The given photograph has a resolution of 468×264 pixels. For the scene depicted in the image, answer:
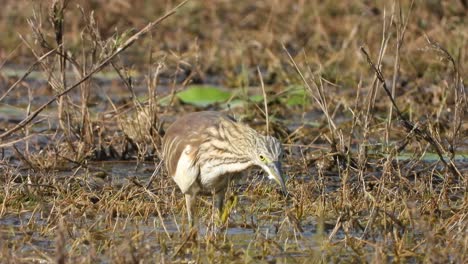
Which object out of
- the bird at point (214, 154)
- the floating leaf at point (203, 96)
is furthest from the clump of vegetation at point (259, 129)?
Answer: the bird at point (214, 154)

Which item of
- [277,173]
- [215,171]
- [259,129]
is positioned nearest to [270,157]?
[277,173]

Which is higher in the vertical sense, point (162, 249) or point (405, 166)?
point (162, 249)

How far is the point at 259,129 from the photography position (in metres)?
9.50

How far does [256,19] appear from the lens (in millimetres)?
14078

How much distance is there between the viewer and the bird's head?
18.7 feet

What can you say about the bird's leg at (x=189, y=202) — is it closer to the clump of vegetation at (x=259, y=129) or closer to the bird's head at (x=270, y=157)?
the clump of vegetation at (x=259, y=129)

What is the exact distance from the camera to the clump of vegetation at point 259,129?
5945mm

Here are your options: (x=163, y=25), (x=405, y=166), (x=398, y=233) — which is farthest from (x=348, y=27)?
(x=398, y=233)

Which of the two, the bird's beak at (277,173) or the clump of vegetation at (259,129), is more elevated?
the bird's beak at (277,173)

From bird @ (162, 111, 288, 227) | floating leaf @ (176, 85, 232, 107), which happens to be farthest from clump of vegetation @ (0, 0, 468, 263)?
bird @ (162, 111, 288, 227)

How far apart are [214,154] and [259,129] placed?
337 cm

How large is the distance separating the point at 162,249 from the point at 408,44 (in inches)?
246

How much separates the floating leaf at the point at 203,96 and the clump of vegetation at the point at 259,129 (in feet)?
0.05

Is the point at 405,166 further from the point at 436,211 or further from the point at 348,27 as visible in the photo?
the point at 348,27
